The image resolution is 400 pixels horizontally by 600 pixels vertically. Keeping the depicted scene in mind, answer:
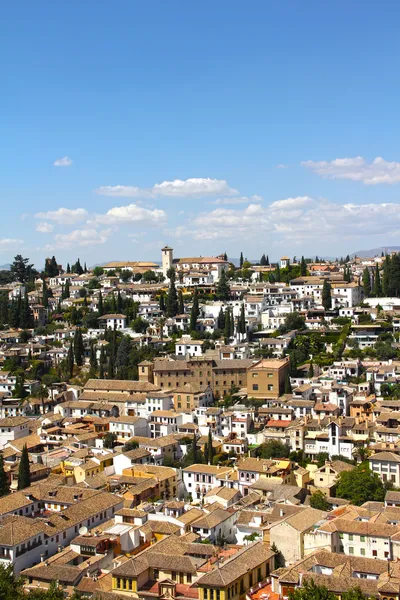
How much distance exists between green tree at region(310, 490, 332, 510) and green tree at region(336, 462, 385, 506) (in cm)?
117

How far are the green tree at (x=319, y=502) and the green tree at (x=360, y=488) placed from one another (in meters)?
1.17

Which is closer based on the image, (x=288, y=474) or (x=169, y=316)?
(x=288, y=474)

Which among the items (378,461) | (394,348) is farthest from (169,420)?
(394,348)

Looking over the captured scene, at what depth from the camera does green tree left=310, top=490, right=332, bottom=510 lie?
27.5 metres

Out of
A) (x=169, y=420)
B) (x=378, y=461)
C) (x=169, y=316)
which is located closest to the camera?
(x=378, y=461)

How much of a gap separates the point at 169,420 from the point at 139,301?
2591cm

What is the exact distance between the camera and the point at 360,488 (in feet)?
94.3

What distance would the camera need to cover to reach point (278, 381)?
41406mm

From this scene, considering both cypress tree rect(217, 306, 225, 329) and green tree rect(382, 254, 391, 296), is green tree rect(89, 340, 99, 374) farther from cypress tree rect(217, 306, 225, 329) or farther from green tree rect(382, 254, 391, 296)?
green tree rect(382, 254, 391, 296)

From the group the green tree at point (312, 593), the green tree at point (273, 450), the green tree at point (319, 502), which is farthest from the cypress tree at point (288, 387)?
the green tree at point (312, 593)

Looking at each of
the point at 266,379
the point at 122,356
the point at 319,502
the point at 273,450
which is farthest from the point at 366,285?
the point at 319,502

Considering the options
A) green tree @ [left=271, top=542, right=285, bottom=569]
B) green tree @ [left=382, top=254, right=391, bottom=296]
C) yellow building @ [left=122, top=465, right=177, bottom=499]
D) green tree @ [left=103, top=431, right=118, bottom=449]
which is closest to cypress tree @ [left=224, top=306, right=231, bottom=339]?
green tree @ [left=382, top=254, right=391, bottom=296]

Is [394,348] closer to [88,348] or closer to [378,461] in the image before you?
[378,461]

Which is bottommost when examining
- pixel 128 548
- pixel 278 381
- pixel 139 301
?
pixel 128 548
